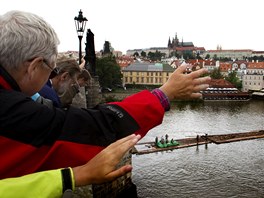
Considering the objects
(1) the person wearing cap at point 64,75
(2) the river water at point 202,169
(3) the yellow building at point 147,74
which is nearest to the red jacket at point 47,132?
(1) the person wearing cap at point 64,75

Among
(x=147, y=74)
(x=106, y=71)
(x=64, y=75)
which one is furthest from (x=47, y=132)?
(x=147, y=74)

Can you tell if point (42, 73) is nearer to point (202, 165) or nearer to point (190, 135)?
point (202, 165)

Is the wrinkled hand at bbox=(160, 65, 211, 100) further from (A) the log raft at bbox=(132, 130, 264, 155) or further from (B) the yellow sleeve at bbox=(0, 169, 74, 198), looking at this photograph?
(A) the log raft at bbox=(132, 130, 264, 155)

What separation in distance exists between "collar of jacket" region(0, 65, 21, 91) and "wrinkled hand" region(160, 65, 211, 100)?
59 cm

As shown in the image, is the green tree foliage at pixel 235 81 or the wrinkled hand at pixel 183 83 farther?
the green tree foliage at pixel 235 81

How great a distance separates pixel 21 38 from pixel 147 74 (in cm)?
5189

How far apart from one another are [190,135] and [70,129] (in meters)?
21.6

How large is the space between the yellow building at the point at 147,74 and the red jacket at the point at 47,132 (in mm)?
50679

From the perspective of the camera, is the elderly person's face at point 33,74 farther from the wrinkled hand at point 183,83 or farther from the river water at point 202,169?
the river water at point 202,169

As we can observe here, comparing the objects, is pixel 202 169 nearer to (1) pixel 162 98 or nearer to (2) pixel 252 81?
(1) pixel 162 98

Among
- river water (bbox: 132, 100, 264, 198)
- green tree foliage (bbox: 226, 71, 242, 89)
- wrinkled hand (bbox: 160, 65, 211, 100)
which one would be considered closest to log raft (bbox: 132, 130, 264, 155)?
river water (bbox: 132, 100, 264, 198)

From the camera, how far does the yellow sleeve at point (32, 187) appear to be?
846 mm

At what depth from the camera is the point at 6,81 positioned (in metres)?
0.99

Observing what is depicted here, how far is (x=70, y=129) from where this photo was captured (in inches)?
38.6
